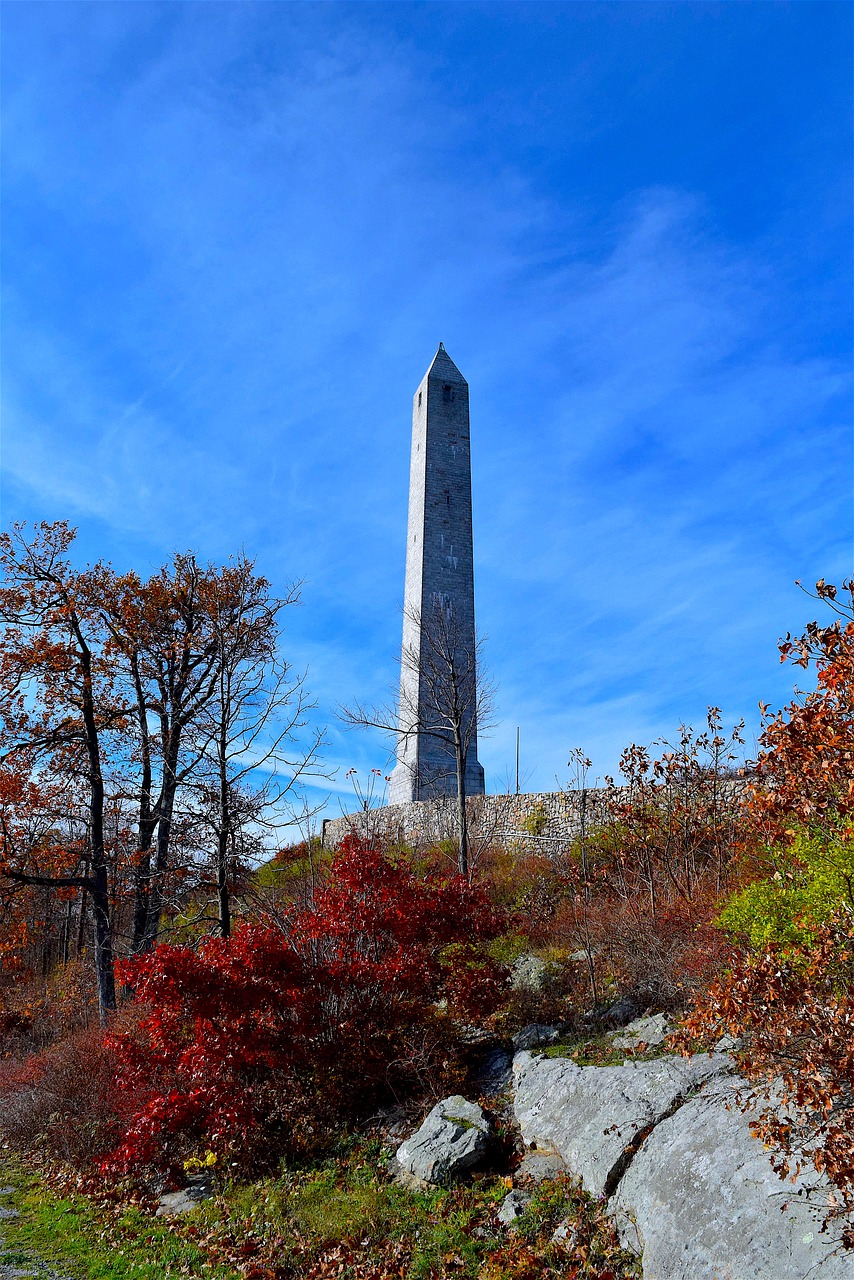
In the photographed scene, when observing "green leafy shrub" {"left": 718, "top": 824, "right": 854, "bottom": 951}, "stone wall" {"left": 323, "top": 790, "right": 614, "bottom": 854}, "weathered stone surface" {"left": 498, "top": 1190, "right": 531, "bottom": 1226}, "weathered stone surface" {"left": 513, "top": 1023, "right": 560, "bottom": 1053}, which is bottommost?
"weathered stone surface" {"left": 498, "top": 1190, "right": 531, "bottom": 1226}

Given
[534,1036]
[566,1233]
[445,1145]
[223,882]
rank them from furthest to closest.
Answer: [223,882] < [534,1036] < [445,1145] < [566,1233]

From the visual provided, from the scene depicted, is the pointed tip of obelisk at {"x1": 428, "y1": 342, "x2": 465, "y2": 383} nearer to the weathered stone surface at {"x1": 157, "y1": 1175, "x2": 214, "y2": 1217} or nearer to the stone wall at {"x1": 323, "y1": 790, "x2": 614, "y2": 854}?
the stone wall at {"x1": 323, "y1": 790, "x2": 614, "y2": 854}

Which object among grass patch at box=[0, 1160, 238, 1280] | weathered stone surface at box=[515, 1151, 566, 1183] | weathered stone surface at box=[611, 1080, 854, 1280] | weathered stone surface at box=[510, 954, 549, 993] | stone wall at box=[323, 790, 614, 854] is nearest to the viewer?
weathered stone surface at box=[611, 1080, 854, 1280]

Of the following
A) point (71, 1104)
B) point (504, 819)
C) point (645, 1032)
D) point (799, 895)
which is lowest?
point (71, 1104)

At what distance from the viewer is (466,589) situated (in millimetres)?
25750

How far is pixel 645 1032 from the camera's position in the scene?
7.70 metres

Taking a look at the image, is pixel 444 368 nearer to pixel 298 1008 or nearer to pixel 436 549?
pixel 436 549

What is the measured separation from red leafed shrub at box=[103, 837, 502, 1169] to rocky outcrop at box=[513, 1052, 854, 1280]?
209 cm

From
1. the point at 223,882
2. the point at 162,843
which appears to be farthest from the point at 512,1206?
the point at 162,843

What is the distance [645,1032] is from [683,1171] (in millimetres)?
2885

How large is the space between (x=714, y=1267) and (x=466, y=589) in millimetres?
22021

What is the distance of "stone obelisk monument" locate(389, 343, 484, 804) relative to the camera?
2364 centimetres

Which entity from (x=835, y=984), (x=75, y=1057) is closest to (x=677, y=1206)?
(x=835, y=984)

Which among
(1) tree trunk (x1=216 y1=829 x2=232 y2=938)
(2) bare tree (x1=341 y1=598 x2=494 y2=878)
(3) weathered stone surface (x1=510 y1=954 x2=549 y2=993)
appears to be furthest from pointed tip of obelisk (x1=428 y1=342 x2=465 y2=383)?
(3) weathered stone surface (x1=510 y1=954 x2=549 y2=993)
